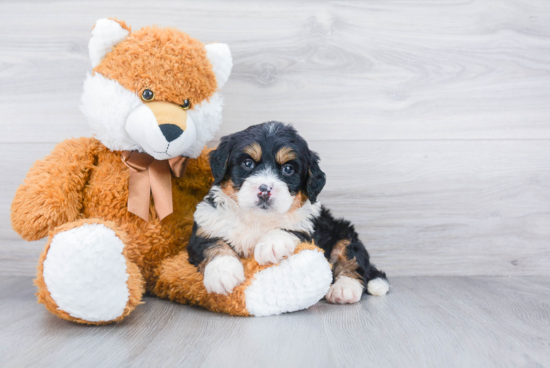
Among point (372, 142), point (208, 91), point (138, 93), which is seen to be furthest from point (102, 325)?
point (372, 142)

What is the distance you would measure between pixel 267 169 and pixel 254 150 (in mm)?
83

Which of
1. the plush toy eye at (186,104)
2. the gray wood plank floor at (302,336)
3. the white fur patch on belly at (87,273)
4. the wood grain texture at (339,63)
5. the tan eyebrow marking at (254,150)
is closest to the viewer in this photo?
the gray wood plank floor at (302,336)

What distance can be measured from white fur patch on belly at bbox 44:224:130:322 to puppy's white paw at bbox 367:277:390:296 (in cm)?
106

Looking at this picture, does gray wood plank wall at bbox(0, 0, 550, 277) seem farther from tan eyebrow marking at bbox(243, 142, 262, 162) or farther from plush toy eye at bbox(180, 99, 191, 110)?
tan eyebrow marking at bbox(243, 142, 262, 162)

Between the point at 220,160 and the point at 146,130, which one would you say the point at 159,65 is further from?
the point at 220,160

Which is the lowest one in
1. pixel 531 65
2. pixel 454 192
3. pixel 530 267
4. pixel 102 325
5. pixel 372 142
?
pixel 530 267

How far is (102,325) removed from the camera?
1391mm

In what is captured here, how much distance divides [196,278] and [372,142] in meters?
1.18

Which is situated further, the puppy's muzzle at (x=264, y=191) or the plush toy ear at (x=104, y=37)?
the plush toy ear at (x=104, y=37)

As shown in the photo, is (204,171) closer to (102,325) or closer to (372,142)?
(102,325)

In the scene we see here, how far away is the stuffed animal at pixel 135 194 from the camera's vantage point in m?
1.32

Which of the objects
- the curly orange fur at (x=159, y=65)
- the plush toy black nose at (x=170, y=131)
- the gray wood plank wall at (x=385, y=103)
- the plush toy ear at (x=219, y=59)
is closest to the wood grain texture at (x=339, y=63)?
the gray wood plank wall at (x=385, y=103)

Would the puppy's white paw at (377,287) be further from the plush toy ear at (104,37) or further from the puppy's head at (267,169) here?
the plush toy ear at (104,37)

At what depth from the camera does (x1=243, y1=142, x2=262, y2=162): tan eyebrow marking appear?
5.05 ft
